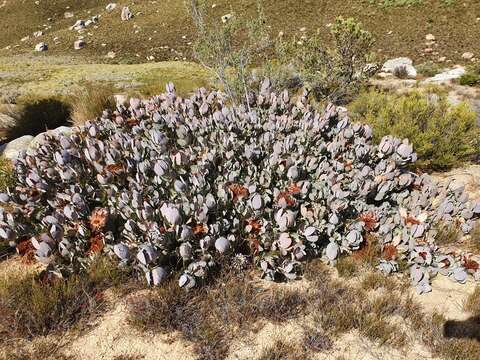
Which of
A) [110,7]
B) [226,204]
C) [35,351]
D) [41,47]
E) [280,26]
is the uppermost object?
[110,7]

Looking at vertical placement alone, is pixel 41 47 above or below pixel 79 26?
below

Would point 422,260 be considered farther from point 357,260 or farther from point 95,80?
point 95,80

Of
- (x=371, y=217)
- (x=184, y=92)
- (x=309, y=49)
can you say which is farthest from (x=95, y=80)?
(x=371, y=217)

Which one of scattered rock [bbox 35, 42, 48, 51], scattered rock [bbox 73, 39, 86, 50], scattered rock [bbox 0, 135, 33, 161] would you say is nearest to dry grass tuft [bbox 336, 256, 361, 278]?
scattered rock [bbox 0, 135, 33, 161]

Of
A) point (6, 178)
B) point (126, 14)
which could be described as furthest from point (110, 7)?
point (6, 178)

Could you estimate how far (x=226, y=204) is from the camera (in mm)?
3713

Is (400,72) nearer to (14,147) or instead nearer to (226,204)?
(226,204)

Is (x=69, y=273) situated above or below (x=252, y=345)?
above

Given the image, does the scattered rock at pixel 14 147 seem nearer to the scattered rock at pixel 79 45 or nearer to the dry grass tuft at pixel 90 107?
the dry grass tuft at pixel 90 107

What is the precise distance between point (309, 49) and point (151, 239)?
22.5 feet

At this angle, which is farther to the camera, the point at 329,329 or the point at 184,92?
the point at 184,92

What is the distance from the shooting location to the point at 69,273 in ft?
10.7

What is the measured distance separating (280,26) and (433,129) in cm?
2191

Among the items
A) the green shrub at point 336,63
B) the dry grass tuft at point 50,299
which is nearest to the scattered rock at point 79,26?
the green shrub at point 336,63
